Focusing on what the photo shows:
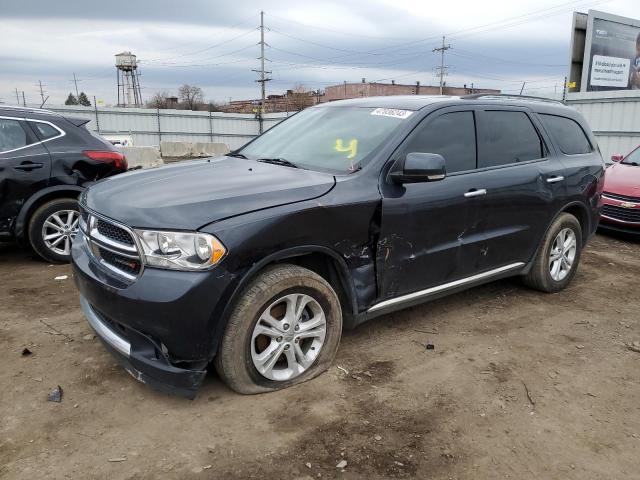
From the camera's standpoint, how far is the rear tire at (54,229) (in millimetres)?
5586

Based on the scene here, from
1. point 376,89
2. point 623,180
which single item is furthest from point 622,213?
point 376,89

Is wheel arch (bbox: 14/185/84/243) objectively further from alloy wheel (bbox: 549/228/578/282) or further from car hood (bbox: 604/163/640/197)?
car hood (bbox: 604/163/640/197)

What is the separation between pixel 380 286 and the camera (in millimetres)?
3514

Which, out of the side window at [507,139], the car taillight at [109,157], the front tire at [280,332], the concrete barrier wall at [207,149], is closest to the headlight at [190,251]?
the front tire at [280,332]

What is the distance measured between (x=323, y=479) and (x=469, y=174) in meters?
2.52

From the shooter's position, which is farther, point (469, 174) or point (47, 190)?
point (47, 190)

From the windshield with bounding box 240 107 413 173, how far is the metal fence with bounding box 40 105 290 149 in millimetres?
22331

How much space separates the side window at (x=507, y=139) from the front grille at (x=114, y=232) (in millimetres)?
2704

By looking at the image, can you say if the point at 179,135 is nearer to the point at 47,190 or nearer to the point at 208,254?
the point at 47,190

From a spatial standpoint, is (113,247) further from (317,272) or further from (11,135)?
(11,135)

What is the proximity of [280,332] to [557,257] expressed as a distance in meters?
3.26

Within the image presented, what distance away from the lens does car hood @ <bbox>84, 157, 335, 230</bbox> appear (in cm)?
282

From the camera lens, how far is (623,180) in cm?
800

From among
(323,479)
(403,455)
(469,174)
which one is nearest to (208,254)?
(323,479)
